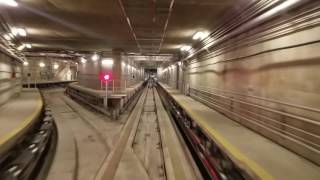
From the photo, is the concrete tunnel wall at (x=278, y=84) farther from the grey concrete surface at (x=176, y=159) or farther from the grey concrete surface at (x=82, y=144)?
the grey concrete surface at (x=82, y=144)

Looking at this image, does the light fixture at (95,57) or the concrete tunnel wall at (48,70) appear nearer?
the light fixture at (95,57)

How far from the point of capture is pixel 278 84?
3.22m

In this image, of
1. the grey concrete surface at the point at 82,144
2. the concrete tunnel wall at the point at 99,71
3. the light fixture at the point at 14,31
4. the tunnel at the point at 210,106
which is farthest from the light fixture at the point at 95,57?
the light fixture at the point at 14,31

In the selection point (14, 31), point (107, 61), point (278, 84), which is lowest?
point (278, 84)

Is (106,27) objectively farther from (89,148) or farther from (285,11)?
(285,11)

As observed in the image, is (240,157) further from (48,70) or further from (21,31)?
(48,70)

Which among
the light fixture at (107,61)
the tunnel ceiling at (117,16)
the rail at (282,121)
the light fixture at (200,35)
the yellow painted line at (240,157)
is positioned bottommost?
the yellow painted line at (240,157)

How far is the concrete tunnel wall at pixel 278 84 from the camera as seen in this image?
101 inches

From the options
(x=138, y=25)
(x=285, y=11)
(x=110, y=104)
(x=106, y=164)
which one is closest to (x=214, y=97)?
(x=138, y=25)

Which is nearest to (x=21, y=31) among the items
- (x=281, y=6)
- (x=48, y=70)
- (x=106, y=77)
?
(x=106, y=77)

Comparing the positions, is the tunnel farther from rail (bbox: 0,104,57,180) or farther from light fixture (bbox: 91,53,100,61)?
light fixture (bbox: 91,53,100,61)

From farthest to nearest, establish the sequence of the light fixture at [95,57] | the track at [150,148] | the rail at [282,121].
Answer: the light fixture at [95,57], the track at [150,148], the rail at [282,121]

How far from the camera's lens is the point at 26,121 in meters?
4.57

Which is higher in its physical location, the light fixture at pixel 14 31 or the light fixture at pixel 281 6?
the light fixture at pixel 14 31
